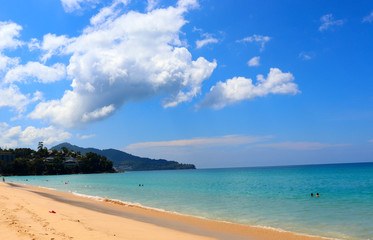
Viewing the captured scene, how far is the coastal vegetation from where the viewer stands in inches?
6097

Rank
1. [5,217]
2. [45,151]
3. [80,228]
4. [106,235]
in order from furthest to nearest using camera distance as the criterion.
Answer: [45,151] < [5,217] < [80,228] < [106,235]

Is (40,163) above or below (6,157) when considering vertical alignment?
below

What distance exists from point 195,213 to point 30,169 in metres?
165

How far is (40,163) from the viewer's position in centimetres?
16588

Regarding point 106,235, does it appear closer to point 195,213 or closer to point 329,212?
point 195,213

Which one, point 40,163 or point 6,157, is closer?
point 6,157

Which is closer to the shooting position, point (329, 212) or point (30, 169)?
point (329, 212)

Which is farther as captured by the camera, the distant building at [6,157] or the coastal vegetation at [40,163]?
the distant building at [6,157]

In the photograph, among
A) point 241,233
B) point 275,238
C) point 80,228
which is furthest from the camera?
point 241,233

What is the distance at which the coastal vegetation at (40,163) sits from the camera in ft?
508

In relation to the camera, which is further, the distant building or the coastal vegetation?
the distant building

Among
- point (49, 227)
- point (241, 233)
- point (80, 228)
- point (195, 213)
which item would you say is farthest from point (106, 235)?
point (195, 213)

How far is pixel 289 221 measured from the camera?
61.3 ft

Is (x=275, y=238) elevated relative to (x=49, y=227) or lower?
lower
